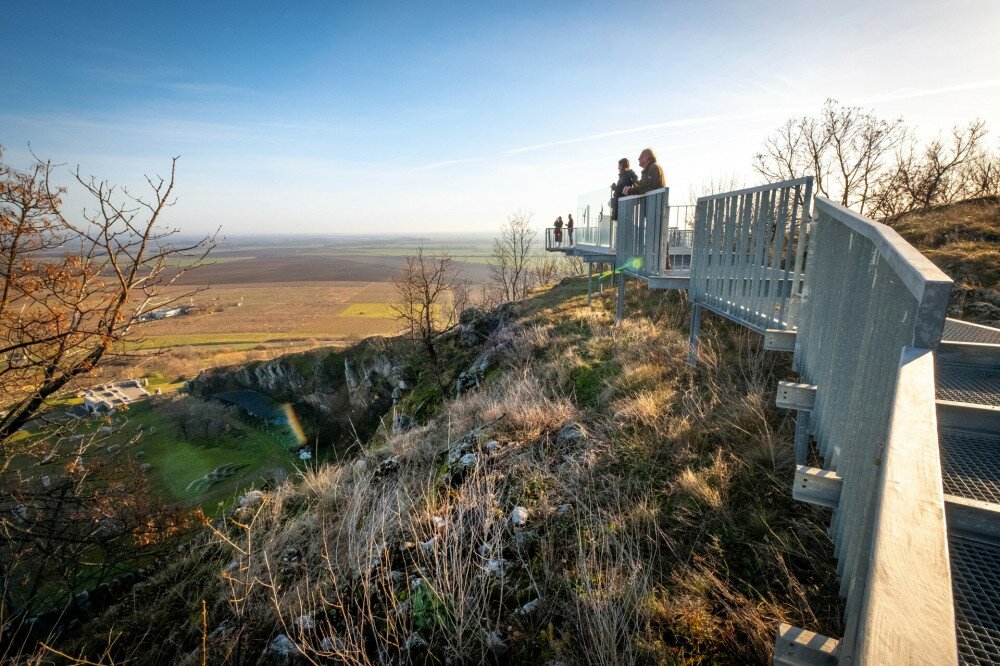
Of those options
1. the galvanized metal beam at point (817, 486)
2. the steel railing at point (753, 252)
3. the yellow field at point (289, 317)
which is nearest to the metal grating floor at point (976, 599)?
the galvanized metal beam at point (817, 486)

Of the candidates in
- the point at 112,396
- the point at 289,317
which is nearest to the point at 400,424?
the point at 112,396

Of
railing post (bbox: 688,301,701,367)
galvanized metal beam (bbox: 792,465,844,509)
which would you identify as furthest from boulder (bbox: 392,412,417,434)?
galvanized metal beam (bbox: 792,465,844,509)

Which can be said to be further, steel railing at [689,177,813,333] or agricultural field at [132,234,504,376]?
agricultural field at [132,234,504,376]

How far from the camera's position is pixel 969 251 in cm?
834

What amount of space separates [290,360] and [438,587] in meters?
34.5

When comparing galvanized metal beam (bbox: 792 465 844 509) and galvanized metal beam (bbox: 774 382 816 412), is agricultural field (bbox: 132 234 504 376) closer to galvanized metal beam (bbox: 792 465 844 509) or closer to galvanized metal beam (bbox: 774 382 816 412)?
galvanized metal beam (bbox: 774 382 816 412)

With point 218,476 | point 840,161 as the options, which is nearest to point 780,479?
point 840,161

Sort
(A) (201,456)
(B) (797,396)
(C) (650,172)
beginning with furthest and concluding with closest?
1. (A) (201,456)
2. (C) (650,172)
3. (B) (797,396)

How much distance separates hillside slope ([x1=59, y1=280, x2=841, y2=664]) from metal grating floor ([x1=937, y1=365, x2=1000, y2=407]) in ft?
3.61

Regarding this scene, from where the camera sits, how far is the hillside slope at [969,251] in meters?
5.92

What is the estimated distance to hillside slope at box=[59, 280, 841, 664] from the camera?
2264 millimetres

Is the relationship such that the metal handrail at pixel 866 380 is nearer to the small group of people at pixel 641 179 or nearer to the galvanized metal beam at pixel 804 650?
the galvanized metal beam at pixel 804 650

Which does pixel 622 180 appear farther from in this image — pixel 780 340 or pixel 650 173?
pixel 780 340

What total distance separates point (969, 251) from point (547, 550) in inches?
428
